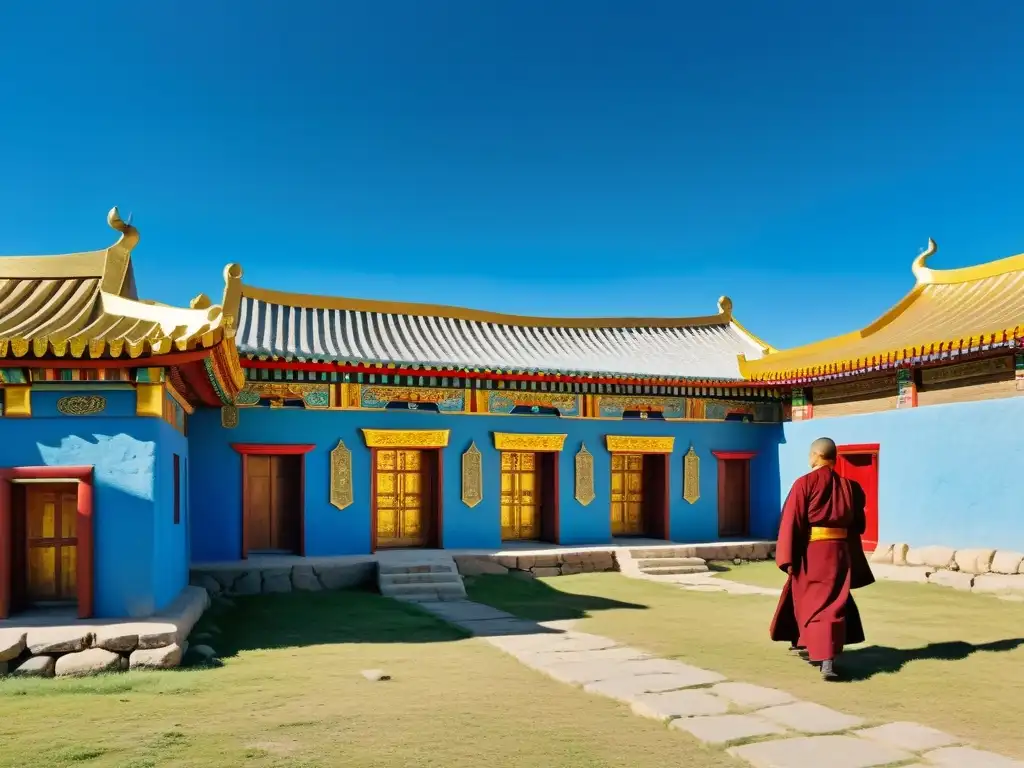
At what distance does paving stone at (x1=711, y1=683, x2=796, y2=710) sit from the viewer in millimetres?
5695

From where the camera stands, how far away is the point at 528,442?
47.8ft

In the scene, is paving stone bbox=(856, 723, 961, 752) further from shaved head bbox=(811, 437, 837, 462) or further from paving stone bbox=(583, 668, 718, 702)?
shaved head bbox=(811, 437, 837, 462)

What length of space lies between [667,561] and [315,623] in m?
6.33

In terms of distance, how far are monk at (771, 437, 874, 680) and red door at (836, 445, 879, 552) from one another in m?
7.34

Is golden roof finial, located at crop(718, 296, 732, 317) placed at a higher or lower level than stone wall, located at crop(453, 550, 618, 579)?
higher

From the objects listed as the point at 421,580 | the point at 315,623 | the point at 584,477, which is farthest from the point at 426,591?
the point at 584,477

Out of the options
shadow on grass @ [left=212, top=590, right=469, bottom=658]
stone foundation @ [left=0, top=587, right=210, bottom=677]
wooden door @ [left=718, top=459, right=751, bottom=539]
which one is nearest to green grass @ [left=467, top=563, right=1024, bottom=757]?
shadow on grass @ [left=212, top=590, right=469, bottom=658]

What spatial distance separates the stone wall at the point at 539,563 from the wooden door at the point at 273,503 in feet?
8.94

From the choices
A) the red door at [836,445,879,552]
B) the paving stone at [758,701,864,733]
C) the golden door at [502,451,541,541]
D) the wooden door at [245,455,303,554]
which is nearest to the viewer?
the paving stone at [758,701,864,733]

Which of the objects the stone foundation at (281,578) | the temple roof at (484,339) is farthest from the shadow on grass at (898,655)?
the temple roof at (484,339)

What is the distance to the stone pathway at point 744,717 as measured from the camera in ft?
15.2

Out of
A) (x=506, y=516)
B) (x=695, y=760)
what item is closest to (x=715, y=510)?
(x=506, y=516)

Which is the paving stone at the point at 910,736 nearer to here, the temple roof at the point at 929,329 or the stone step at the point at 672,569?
the temple roof at the point at 929,329

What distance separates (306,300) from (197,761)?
40.9 ft
